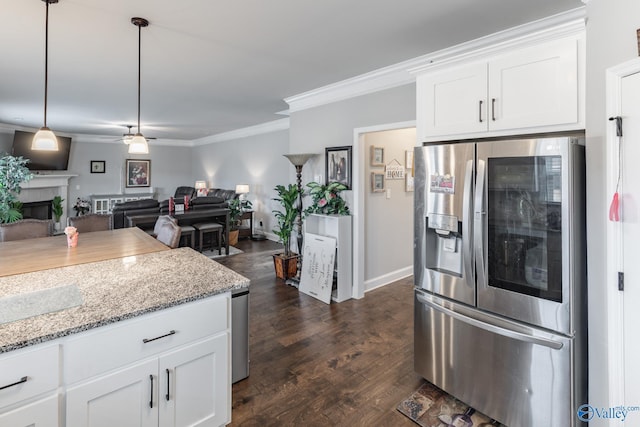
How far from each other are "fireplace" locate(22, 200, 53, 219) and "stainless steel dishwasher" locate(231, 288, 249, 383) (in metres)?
8.03

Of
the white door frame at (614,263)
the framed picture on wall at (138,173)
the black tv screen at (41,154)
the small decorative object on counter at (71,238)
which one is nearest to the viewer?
the white door frame at (614,263)

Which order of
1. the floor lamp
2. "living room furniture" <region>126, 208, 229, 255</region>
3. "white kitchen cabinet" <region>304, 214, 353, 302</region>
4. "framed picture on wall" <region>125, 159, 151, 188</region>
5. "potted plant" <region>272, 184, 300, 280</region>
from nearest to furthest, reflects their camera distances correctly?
"white kitchen cabinet" <region>304, 214, 353, 302</region> → the floor lamp → "potted plant" <region>272, 184, 300, 280</region> → "living room furniture" <region>126, 208, 229, 255</region> → "framed picture on wall" <region>125, 159, 151, 188</region>

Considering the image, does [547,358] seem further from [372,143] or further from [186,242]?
[186,242]

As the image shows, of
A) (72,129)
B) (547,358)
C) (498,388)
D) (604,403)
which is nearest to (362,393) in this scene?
(498,388)

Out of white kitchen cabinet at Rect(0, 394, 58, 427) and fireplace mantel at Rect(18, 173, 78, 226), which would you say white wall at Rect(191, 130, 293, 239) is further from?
white kitchen cabinet at Rect(0, 394, 58, 427)

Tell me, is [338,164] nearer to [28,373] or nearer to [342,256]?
[342,256]

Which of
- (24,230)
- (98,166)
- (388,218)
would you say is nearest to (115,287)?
(24,230)

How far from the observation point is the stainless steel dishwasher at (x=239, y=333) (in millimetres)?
2223

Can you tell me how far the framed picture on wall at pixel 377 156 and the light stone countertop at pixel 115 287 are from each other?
99.5 inches

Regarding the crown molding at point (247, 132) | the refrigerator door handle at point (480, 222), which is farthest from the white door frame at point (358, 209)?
the crown molding at point (247, 132)

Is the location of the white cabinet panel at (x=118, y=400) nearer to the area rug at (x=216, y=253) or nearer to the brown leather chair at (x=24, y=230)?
the brown leather chair at (x=24, y=230)

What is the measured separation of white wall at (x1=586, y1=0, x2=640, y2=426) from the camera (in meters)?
1.51

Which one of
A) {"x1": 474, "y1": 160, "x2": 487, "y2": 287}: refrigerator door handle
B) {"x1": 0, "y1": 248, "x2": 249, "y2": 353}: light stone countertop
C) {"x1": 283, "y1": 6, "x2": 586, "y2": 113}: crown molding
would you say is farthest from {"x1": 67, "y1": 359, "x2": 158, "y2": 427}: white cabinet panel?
{"x1": 283, "y1": 6, "x2": 586, "y2": 113}: crown molding

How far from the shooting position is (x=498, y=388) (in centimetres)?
191
